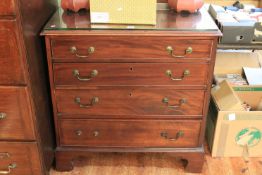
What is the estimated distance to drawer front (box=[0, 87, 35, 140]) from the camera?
4.85 ft

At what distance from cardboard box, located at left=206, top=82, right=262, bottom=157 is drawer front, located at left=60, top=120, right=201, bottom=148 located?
0.65 feet

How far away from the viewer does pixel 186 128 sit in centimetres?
175

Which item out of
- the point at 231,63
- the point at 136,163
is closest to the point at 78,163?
the point at 136,163

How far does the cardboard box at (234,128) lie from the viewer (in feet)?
6.08

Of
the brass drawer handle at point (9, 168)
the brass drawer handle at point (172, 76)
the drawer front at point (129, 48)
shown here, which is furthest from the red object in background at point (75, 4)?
the brass drawer handle at point (9, 168)

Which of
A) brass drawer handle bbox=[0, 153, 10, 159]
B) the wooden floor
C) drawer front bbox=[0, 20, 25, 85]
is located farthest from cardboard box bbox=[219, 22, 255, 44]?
brass drawer handle bbox=[0, 153, 10, 159]

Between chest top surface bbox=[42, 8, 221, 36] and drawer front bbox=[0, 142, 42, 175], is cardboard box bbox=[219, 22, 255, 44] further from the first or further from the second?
drawer front bbox=[0, 142, 42, 175]

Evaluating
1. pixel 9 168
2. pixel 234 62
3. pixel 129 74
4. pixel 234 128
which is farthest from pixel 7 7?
pixel 234 62

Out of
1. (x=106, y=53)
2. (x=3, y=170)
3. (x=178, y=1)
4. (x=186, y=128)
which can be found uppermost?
(x=178, y=1)

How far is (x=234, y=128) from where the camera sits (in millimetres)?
1885

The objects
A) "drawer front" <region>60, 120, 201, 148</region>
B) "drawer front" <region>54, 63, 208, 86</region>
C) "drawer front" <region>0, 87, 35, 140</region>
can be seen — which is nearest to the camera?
"drawer front" <region>0, 87, 35, 140</region>

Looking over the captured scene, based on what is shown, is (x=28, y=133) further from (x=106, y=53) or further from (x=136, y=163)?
(x=136, y=163)

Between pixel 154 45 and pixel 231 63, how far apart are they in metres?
0.84

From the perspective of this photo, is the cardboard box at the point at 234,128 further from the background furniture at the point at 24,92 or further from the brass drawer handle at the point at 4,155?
the brass drawer handle at the point at 4,155
